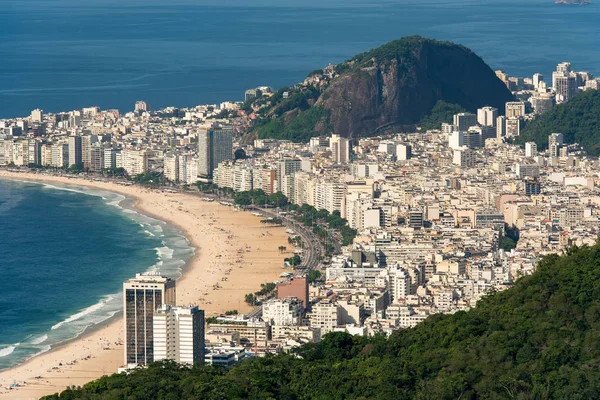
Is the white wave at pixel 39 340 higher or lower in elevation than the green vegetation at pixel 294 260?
lower

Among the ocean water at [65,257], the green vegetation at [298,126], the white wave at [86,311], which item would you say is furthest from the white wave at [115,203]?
the white wave at [86,311]

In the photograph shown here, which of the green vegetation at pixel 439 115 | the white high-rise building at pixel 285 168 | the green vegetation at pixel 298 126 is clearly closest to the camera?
the white high-rise building at pixel 285 168

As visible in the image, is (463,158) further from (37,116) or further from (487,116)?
(37,116)

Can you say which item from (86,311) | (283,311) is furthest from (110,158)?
(283,311)

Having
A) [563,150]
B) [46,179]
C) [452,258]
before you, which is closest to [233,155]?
[46,179]

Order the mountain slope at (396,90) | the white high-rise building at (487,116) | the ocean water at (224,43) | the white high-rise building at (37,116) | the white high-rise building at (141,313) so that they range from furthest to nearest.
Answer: the ocean water at (224,43) < the white high-rise building at (37,116) < the mountain slope at (396,90) < the white high-rise building at (487,116) < the white high-rise building at (141,313)

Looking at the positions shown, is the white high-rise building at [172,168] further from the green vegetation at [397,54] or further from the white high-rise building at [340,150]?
the green vegetation at [397,54]
